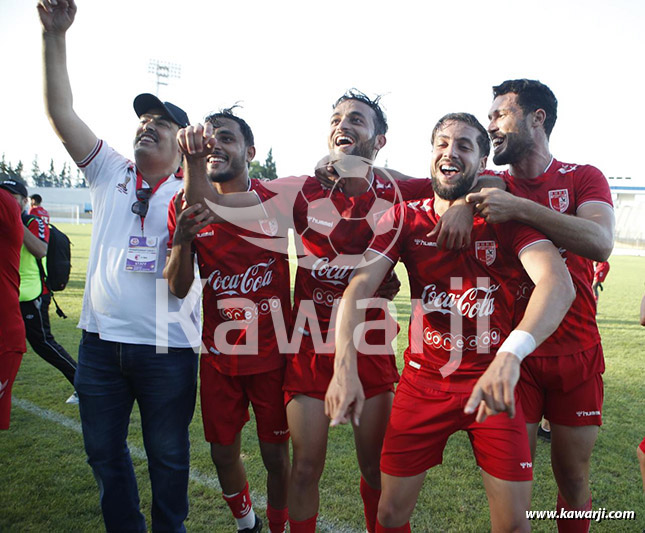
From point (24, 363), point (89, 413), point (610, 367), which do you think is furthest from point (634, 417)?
point (24, 363)

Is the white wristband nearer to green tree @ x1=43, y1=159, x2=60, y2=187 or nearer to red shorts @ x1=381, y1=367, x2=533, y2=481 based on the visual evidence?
red shorts @ x1=381, y1=367, x2=533, y2=481

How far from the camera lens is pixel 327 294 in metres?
3.13

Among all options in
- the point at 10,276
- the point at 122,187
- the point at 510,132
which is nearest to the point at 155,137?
the point at 122,187

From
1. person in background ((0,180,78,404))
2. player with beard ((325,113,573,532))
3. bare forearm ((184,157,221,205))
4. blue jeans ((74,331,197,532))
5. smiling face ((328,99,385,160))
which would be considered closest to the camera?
player with beard ((325,113,573,532))

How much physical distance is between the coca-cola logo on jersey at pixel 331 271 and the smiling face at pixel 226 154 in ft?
2.81

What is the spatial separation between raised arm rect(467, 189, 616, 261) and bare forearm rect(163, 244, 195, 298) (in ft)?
5.20

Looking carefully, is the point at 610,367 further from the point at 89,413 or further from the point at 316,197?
the point at 89,413

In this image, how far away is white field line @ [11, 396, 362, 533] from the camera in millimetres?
3420

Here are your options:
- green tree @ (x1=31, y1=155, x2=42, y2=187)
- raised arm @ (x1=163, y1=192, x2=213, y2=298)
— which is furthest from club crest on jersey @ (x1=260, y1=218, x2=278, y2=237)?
green tree @ (x1=31, y1=155, x2=42, y2=187)

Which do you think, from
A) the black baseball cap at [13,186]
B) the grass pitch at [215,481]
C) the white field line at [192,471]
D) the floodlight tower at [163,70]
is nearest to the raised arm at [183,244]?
the grass pitch at [215,481]

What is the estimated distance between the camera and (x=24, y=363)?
702cm

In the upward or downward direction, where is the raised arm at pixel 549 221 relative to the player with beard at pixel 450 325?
upward

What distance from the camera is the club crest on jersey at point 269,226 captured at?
3164 mm

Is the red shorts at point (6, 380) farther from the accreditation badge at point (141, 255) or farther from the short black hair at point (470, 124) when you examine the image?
the short black hair at point (470, 124)
